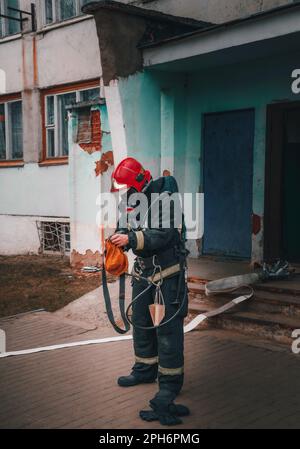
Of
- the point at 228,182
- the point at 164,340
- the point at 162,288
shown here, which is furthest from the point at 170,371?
the point at 228,182

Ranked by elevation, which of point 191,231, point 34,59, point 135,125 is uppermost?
point 34,59

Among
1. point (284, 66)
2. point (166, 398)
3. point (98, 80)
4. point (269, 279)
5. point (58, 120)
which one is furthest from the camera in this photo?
point (58, 120)

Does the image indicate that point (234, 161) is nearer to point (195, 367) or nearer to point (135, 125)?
point (135, 125)

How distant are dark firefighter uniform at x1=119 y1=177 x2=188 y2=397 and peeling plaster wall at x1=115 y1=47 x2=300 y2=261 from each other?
3988mm

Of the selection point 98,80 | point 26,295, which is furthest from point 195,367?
point 98,80

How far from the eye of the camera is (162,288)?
14.8 feet

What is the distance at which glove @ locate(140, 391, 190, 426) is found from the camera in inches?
160

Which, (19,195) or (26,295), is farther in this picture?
(19,195)

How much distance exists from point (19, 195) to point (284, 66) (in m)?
7.80

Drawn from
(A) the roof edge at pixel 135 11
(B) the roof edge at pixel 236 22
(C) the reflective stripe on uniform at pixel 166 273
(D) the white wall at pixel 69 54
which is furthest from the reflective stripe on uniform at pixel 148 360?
(D) the white wall at pixel 69 54

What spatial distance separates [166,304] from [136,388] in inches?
37.1

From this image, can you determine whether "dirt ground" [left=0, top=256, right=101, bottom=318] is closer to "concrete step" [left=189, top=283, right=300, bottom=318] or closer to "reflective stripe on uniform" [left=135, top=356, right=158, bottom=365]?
"concrete step" [left=189, top=283, right=300, bottom=318]

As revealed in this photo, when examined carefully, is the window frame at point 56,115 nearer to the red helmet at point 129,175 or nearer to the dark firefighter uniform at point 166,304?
the red helmet at point 129,175

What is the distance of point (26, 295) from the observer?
28.2ft
